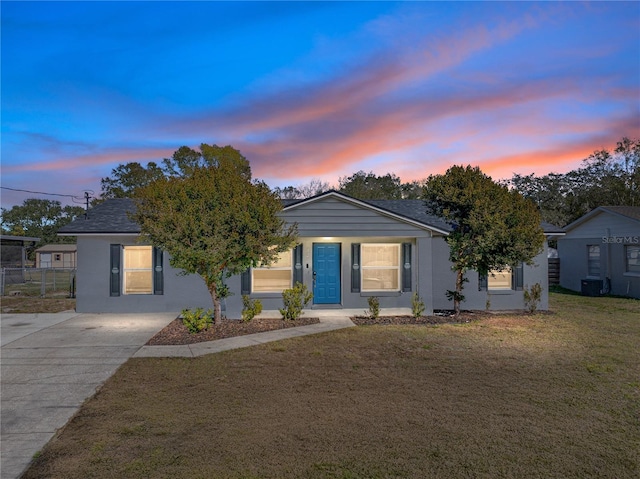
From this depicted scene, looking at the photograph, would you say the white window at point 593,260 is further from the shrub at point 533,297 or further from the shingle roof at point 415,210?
the shingle roof at point 415,210

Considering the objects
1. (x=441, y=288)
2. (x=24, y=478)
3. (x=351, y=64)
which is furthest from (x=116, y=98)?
(x=24, y=478)

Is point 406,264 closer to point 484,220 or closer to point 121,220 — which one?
point 484,220

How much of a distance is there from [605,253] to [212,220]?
20.9 m

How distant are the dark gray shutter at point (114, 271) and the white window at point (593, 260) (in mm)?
23662

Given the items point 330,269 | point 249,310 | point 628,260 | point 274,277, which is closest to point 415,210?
point 330,269

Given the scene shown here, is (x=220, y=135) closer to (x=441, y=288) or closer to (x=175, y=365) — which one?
(x=441, y=288)

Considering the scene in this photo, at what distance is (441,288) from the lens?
47.4 feet

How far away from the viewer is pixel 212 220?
1001cm

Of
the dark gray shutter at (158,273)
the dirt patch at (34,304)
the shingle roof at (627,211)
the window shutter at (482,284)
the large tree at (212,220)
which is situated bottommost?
the dirt patch at (34,304)

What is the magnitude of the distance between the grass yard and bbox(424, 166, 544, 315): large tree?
3721mm

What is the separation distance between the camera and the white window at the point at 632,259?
18.9 m

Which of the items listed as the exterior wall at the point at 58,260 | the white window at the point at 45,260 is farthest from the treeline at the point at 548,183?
the white window at the point at 45,260

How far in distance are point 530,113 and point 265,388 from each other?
54.5 ft

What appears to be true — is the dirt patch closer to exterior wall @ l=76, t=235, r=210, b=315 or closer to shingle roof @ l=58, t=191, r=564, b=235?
exterior wall @ l=76, t=235, r=210, b=315
